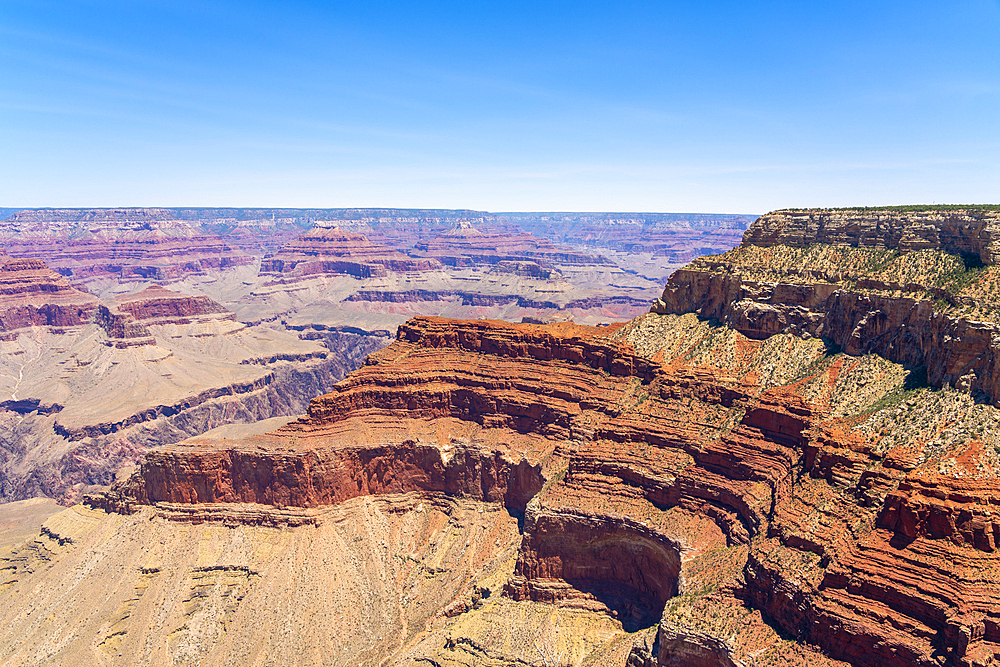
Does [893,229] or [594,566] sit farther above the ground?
[893,229]

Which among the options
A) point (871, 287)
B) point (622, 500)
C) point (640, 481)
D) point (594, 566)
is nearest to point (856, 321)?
point (871, 287)


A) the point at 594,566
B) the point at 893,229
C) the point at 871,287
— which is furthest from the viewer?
the point at 893,229

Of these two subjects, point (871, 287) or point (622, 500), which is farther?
point (871, 287)

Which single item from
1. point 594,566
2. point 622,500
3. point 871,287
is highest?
point 871,287

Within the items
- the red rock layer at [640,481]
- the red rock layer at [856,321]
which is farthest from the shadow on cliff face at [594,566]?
the red rock layer at [856,321]

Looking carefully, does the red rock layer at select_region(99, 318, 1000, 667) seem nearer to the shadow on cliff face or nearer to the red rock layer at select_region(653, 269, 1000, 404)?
the shadow on cliff face

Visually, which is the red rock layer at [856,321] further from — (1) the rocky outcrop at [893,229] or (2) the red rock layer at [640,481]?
(1) the rocky outcrop at [893,229]

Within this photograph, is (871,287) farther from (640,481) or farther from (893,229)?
(640,481)

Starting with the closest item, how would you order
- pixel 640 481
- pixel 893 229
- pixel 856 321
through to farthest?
pixel 640 481 < pixel 856 321 < pixel 893 229

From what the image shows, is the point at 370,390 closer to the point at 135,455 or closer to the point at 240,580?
the point at 240,580

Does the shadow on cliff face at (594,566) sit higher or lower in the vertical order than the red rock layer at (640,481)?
lower
